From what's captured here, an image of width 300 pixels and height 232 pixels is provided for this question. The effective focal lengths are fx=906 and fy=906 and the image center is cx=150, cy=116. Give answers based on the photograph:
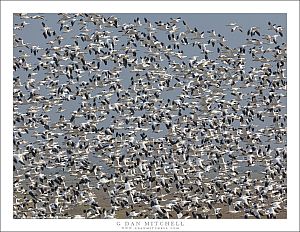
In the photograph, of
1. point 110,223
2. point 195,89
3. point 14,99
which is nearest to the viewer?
point 110,223

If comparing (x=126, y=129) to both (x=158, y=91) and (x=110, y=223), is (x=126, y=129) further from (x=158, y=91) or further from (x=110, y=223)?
(x=110, y=223)

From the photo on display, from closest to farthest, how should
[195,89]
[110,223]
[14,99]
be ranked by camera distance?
[110,223], [14,99], [195,89]
